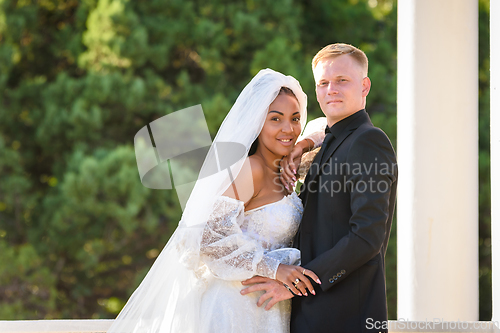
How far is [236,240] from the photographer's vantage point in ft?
8.80

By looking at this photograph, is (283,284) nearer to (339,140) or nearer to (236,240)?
(236,240)

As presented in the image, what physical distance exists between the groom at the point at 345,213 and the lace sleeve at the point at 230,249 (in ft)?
0.32

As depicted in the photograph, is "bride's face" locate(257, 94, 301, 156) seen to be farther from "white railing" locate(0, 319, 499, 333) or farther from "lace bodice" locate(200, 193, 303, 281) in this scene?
"white railing" locate(0, 319, 499, 333)

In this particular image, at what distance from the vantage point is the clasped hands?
2.58 m

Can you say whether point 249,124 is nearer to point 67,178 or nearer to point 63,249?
A: point 67,178

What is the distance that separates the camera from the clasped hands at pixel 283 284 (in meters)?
2.58

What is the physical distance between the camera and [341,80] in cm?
271

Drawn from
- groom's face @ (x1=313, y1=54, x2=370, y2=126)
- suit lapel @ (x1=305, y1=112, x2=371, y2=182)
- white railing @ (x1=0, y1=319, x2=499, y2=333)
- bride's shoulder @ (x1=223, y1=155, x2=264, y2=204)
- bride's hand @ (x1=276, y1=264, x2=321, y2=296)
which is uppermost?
groom's face @ (x1=313, y1=54, x2=370, y2=126)

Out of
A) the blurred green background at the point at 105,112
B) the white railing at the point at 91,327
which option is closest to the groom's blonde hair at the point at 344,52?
the white railing at the point at 91,327

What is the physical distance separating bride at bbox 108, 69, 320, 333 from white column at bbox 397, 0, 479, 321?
3.77ft

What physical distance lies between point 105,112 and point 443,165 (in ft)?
22.0
